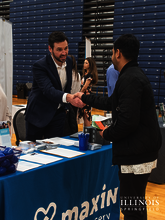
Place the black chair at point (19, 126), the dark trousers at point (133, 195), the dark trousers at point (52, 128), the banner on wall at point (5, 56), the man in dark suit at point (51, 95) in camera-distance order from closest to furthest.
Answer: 1. the dark trousers at point (133, 195)
2. the man in dark suit at point (51, 95)
3. the dark trousers at point (52, 128)
4. the black chair at point (19, 126)
5. the banner on wall at point (5, 56)

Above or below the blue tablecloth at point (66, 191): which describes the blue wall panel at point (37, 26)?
above

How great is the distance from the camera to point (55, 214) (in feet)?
5.04

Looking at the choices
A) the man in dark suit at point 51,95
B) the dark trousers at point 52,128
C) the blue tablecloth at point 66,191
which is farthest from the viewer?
the dark trousers at point 52,128

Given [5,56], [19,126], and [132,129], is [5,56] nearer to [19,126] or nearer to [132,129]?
[19,126]

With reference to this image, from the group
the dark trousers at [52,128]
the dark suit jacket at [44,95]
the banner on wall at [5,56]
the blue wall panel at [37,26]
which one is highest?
the blue wall panel at [37,26]

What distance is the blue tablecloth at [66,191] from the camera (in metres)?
1.28

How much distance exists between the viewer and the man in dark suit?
6.96 feet

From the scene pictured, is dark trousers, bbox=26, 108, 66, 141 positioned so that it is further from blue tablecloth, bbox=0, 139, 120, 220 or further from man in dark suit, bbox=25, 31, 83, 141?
blue tablecloth, bbox=0, 139, 120, 220

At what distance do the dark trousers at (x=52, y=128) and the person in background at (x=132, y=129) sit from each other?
866mm

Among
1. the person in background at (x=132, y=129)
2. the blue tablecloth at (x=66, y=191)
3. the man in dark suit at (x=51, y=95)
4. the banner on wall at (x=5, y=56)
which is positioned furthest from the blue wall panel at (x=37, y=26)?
the person in background at (x=132, y=129)

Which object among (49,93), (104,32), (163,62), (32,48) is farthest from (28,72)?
(49,93)

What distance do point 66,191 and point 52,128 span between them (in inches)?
30.1

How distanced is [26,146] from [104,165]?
61 cm

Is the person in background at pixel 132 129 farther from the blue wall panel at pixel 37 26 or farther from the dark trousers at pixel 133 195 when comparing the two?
the blue wall panel at pixel 37 26
